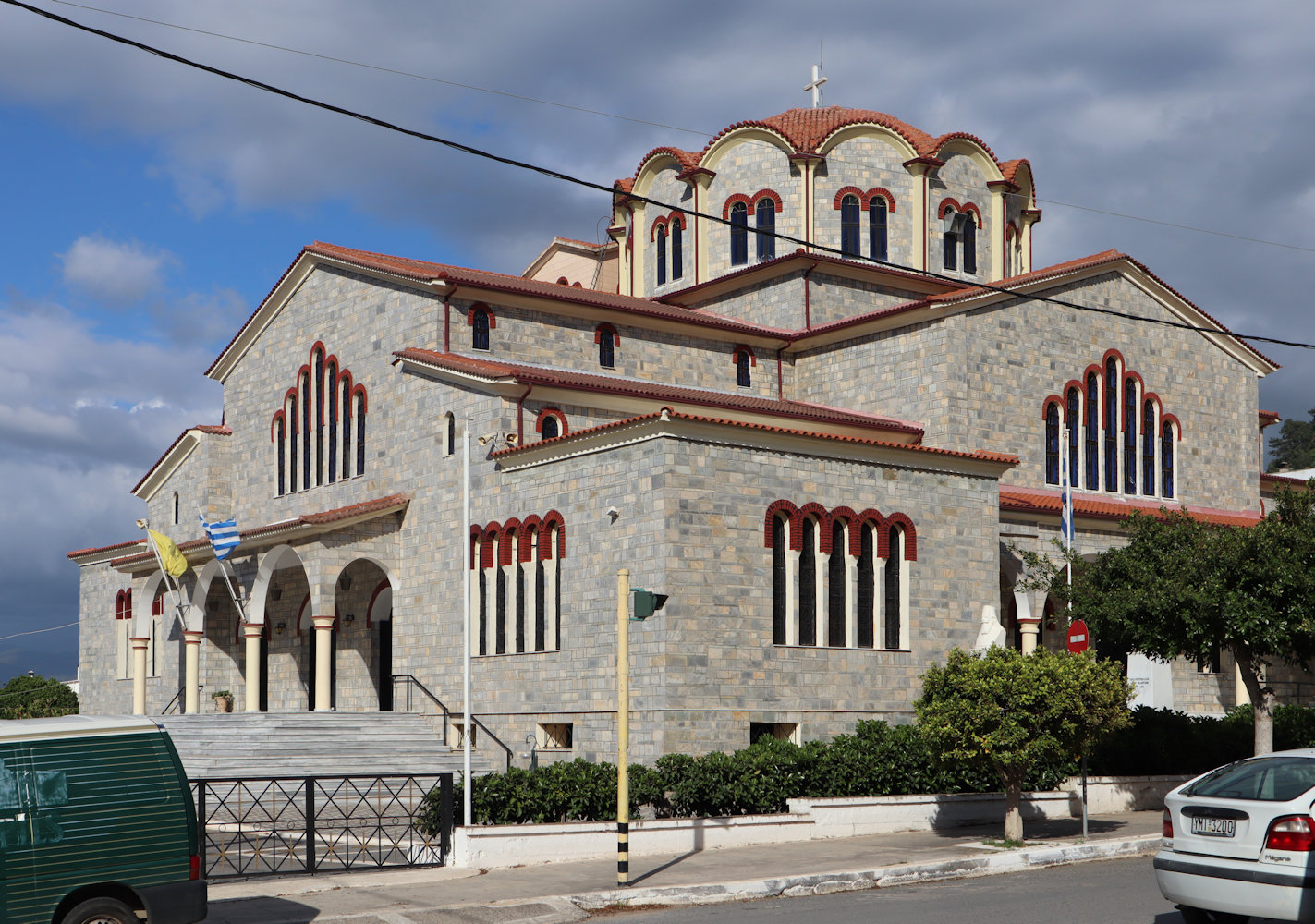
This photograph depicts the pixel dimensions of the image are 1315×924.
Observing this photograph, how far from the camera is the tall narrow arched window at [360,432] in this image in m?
31.8

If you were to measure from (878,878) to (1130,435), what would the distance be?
1970 cm

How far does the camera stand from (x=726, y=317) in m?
37.9

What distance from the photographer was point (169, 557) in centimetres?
3325

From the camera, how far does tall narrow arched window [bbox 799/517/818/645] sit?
24875 millimetres

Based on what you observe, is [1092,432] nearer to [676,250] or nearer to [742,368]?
[742,368]

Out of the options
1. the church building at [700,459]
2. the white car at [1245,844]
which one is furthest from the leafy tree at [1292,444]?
the white car at [1245,844]

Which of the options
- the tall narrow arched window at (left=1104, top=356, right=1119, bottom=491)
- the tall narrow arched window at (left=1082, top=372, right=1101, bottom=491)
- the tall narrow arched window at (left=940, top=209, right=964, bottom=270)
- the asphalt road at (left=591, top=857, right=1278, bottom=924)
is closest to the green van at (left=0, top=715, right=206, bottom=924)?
the asphalt road at (left=591, top=857, right=1278, bottom=924)

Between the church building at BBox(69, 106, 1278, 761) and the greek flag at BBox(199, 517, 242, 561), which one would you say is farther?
the greek flag at BBox(199, 517, 242, 561)

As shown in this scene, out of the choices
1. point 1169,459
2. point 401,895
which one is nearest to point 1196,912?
point 401,895

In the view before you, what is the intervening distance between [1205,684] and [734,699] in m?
14.0

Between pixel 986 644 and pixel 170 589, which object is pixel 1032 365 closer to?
pixel 986 644

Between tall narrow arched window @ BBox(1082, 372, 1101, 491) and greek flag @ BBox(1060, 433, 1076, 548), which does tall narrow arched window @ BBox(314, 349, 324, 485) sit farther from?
tall narrow arched window @ BBox(1082, 372, 1101, 491)

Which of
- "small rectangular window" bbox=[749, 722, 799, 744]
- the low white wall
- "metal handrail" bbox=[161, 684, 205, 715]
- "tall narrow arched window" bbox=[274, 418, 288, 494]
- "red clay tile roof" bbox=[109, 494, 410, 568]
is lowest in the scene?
the low white wall

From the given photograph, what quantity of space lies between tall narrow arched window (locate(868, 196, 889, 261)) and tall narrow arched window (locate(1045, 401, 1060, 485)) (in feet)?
23.3
